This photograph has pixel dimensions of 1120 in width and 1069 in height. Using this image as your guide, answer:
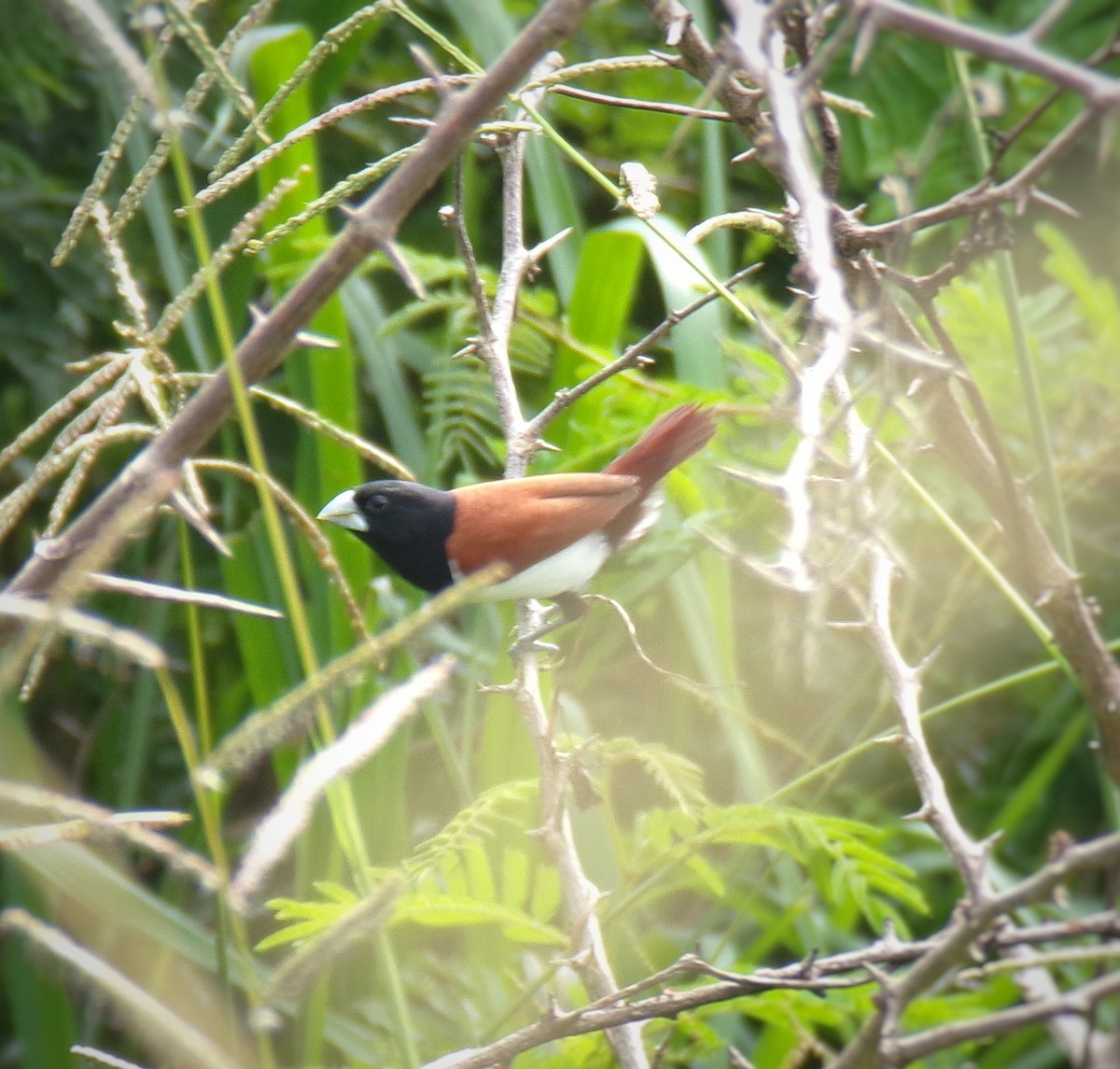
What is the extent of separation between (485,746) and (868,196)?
5.70 feet

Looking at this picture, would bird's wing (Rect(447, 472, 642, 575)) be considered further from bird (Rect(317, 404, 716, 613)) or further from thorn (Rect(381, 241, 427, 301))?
thorn (Rect(381, 241, 427, 301))

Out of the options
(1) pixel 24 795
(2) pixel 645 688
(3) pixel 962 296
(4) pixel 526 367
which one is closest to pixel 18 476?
(4) pixel 526 367

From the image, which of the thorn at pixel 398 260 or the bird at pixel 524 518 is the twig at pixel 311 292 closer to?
the thorn at pixel 398 260

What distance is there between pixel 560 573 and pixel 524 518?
112 mm

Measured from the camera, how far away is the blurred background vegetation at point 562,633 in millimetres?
1638

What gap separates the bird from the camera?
74.9 inches

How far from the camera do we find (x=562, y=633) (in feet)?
8.00

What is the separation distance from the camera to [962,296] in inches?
84.9

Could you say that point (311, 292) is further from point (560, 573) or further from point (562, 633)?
point (562, 633)

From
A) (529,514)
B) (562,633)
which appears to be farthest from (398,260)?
(562,633)

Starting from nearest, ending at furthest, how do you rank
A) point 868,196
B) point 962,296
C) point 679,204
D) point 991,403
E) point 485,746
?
point 485,746
point 962,296
point 991,403
point 868,196
point 679,204

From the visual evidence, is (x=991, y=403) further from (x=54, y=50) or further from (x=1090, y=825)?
(x=54, y=50)

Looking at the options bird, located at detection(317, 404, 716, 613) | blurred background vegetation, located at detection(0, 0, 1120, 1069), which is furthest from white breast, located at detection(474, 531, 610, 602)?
blurred background vegetation, located at detection(0, 0, 1120, 1069)

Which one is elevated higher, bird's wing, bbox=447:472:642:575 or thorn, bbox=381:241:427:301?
thorn, bbox=381:241:427:301
